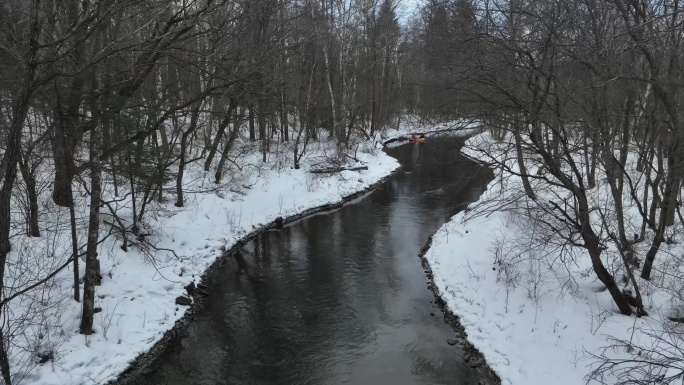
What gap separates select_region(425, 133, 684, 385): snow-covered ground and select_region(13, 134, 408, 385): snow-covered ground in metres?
6.24

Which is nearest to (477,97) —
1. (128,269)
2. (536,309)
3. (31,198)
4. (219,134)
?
(536,309)

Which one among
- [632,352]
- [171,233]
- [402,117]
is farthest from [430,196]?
[402,117]

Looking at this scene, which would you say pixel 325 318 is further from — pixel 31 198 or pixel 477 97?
pixel 31 198

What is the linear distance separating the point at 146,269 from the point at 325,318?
4.38 metres

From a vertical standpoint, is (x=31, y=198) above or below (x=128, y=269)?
above

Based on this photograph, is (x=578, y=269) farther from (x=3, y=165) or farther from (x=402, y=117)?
(x=402, y=117)

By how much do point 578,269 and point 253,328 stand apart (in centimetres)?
694

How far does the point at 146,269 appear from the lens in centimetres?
1007

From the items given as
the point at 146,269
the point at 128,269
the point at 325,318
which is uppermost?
the point at 128,269

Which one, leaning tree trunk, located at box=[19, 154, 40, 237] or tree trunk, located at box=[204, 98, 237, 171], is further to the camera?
tree trunk, located at box=[204, 98, 237, 171]

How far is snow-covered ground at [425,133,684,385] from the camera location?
22.5 ft

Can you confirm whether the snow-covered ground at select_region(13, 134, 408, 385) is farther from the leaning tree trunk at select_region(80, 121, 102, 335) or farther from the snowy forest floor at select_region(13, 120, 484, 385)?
the leaning tree trunk at select_region(80, 121, 102, 335)

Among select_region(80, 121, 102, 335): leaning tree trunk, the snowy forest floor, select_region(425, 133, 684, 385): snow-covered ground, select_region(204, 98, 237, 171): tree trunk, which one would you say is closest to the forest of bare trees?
select_region(80, 121, 102, 335): leaning tree trunk

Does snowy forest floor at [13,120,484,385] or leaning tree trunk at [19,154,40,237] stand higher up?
leaning tree trunk at [19,154,40,237]
